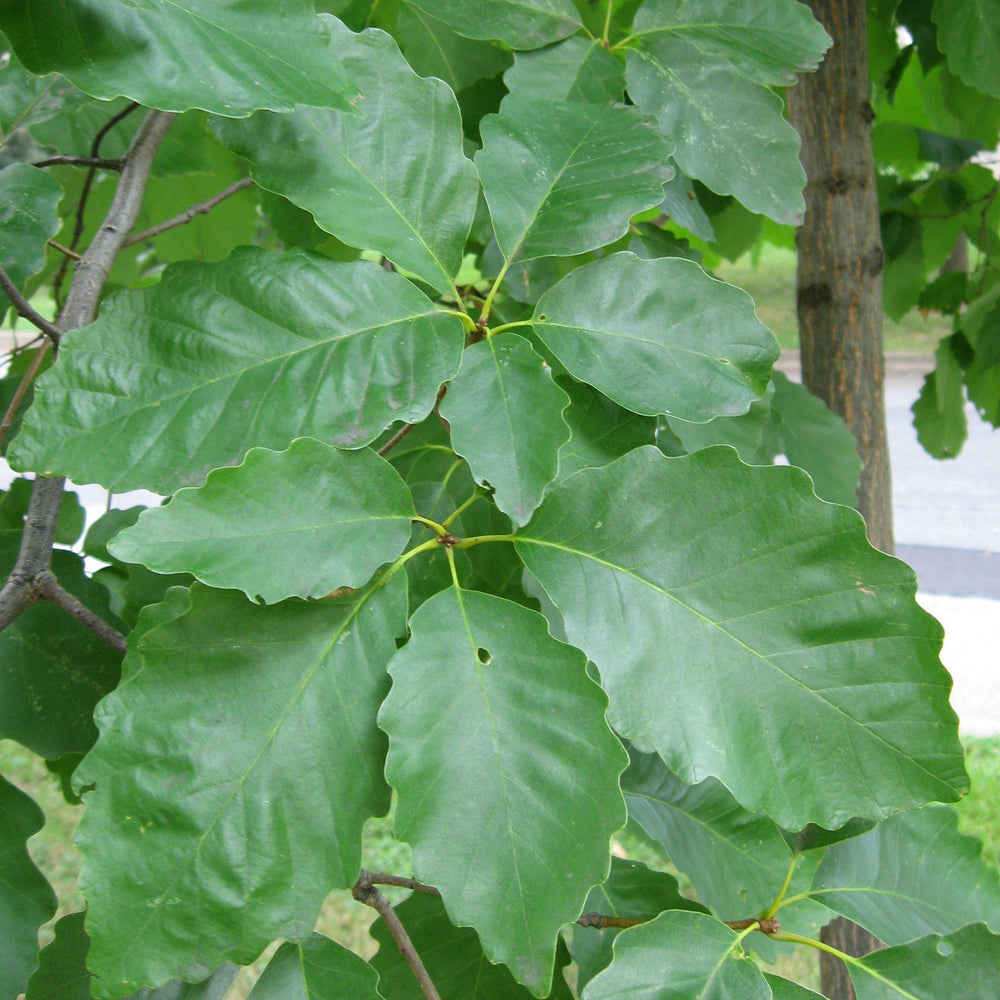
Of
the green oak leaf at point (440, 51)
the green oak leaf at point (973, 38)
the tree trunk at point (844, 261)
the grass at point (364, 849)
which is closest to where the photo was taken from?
the green oak leaf at point (440, 51)

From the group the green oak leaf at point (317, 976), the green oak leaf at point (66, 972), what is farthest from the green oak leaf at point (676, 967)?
the green oak leaf at point (66, 972)

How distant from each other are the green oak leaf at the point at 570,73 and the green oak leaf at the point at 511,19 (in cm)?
1

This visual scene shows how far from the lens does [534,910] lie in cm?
45

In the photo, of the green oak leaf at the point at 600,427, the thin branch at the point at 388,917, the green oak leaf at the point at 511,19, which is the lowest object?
the thin branch at the point at 388,917

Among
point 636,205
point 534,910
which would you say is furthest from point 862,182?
point 534,910

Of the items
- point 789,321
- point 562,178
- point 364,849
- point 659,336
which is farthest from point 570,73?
point 789,321

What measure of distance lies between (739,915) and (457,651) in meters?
0.34

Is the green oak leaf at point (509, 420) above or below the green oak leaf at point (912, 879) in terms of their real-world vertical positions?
above

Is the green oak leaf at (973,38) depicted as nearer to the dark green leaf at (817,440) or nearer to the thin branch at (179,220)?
the dark green leaf at (817,440)

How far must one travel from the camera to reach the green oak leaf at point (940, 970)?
585 mm

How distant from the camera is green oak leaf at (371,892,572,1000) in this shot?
2.28 ft

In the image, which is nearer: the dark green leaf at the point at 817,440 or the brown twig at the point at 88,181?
the brown twig at the point at 88,181

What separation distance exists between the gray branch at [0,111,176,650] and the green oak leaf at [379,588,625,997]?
23cm

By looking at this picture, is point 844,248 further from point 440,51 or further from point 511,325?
point 511,325
